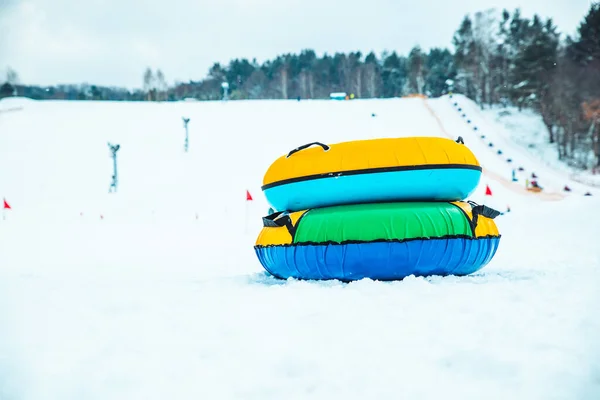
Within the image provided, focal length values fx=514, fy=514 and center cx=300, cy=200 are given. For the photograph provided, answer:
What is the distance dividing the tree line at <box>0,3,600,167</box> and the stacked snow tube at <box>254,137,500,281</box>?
23.8 meters

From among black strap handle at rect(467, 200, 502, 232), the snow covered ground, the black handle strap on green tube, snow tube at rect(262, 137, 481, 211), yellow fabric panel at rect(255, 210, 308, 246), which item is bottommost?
the snow covered ground

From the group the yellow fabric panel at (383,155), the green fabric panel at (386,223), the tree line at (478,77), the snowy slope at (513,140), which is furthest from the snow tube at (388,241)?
the tree line at (478,77)

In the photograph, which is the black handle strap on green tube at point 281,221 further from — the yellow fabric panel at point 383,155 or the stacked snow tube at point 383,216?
the yellow fabric panel at point 383,155

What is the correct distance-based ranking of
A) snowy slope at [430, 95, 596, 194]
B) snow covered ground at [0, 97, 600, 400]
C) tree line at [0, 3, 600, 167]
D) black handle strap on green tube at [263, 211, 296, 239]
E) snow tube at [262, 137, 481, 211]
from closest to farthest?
snow covered ground at [0, 97, 600, 400] < snow tube at [262, 137, 481, 211] < black handle strap on green tube at [263, 211, 296, 239] < snowy slope at [430, 95, 596, 194] < tree line at [0, 3, 600, 167]

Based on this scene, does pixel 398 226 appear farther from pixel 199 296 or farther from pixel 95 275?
pixel 95 275

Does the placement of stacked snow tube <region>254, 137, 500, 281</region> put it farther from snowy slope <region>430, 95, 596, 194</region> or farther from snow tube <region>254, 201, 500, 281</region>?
snowy slope <region>430, 95, 596, 194</region>

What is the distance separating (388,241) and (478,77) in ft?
135

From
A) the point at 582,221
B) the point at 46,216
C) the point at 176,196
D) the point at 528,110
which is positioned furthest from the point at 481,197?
the point at 528,110

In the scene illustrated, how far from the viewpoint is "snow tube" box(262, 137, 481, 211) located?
12.4 feet

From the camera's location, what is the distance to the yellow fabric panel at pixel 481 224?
382 cm

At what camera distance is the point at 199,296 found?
3.32m

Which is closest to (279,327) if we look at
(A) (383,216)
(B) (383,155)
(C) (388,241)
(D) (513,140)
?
(C) (388,241)

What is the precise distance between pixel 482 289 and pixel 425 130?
2372 cm

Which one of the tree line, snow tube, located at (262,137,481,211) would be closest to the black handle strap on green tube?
snow tube, located at (262,137,481,211)
